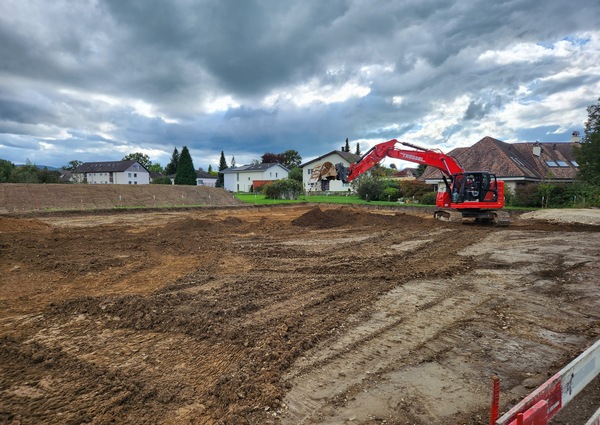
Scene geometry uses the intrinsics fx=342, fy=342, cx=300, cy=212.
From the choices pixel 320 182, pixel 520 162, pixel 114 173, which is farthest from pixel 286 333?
pixel 114 173

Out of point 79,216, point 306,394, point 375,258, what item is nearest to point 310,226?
point 375,258

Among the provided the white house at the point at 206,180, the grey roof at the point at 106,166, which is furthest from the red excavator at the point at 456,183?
the grey roof at the point at 106,166

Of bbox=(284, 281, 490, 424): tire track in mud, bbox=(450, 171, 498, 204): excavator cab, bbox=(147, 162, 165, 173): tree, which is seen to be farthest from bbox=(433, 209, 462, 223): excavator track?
bbox=(147, 162, 165, 173): tree

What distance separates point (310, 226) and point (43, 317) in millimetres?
13480

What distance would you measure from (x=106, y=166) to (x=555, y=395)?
8957 cm

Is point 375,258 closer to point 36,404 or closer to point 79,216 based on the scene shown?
point 36,404

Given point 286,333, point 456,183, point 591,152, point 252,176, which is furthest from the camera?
point 252,176

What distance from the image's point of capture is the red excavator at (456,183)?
53.5 feet

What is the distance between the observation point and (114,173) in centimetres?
7488

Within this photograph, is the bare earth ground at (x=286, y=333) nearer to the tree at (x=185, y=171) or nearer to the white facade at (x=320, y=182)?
the white facade at (x=320, y=182)

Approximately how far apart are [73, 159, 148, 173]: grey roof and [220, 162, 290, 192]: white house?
2237 centimetres

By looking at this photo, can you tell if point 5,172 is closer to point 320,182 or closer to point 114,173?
point 114,173

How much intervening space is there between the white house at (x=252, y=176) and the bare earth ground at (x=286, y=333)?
181ft

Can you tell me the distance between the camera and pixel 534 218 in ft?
63.1
